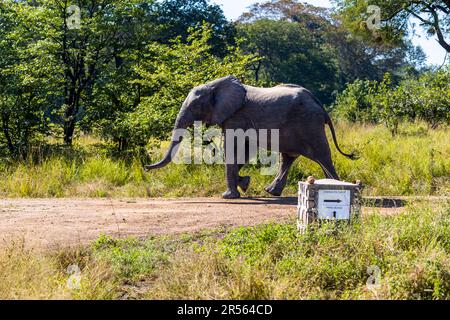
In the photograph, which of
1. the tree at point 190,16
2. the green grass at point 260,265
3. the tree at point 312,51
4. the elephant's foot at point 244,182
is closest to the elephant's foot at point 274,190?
the elephant's foot at point 244,182

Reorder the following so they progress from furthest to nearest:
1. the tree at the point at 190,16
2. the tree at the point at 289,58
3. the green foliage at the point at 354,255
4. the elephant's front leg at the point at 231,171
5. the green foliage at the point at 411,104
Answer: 1. the tree at the point at 289,58
2. the tree at the point at 190,16
3. the green foliage at the point at 411,104
4. the elephant's front leg at the point at 231,171
5. the green foliage at the point at 354,255

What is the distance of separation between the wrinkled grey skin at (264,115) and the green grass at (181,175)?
140 centimetres

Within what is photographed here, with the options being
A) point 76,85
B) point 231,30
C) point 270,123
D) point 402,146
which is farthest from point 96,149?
point 231,30

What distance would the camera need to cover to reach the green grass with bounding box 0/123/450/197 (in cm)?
1191

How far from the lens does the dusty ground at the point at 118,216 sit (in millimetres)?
7586

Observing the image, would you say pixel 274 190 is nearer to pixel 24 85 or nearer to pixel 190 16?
pixel 24 85

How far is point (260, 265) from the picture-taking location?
6.25 meters

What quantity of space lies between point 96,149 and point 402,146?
6.82 meters

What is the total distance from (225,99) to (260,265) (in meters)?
4.81

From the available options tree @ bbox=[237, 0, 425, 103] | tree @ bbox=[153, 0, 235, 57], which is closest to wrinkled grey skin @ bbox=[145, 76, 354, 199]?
tree @ bbox=[153, 0, 235, 57]

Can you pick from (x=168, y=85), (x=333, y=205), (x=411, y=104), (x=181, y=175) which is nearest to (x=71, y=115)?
(x=168, y=85)

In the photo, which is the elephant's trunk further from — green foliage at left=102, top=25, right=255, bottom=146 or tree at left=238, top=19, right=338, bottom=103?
tree at left=238, top=19, right=338, bottom=103

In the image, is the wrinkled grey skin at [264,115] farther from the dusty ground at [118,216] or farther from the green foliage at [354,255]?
the green foliage at [354,255]

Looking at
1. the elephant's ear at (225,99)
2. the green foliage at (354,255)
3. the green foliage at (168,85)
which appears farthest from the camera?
the green foliage at (168,85)
